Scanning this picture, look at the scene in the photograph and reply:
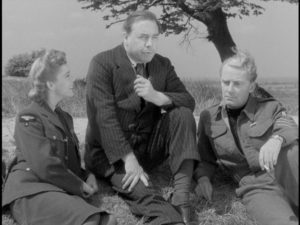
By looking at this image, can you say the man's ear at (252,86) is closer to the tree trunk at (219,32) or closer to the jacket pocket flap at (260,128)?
the jacket pocket flap at (260,128)

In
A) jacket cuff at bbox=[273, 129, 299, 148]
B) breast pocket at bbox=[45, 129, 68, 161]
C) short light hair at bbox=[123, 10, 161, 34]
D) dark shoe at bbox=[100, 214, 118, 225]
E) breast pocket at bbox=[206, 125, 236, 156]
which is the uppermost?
short light hair at bbox=[123, 10, 161, 34]

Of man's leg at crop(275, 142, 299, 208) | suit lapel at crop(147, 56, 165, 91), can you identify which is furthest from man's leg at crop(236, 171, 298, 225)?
man's leg at crop(275, 142, 299, 208)

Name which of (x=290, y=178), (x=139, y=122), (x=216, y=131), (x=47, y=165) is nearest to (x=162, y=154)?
(x=139, y=122)

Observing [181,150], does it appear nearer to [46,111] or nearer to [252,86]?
[252,86]

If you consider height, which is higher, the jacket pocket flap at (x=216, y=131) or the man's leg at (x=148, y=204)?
the jacket pocket flap at (x=216, y=131)

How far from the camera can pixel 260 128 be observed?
338 cm

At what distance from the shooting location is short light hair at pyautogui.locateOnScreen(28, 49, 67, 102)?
10.1ft

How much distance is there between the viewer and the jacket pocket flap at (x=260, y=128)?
11.0 feet

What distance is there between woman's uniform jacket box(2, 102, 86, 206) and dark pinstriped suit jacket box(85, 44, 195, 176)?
1.06ft

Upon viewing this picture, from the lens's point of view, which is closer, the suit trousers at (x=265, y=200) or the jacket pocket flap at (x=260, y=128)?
the suit trousers at (x=265, y=200)

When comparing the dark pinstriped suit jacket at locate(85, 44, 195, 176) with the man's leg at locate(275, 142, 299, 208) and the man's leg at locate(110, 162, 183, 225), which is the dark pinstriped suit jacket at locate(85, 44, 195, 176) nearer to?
the man's leg at locate(110, 162, 183, 225)

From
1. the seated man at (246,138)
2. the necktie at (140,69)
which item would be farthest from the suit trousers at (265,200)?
the necktie at (140,69)

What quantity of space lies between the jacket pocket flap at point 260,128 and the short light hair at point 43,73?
53.1 inches

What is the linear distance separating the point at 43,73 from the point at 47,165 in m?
0.57
